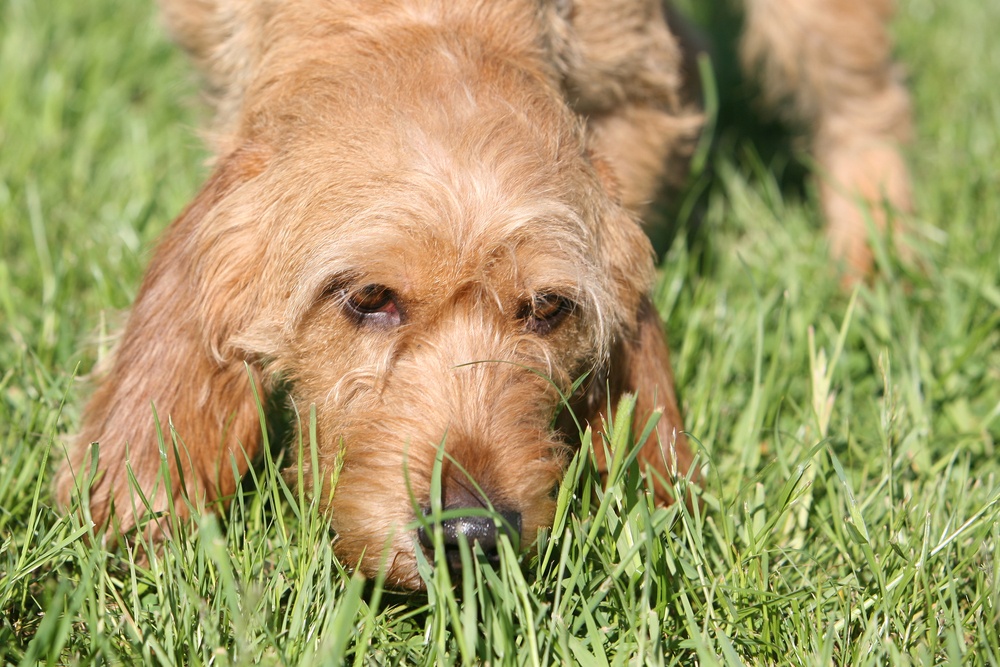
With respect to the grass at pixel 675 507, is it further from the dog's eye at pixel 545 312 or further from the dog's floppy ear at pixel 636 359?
the dog's eye at pixel 545 312

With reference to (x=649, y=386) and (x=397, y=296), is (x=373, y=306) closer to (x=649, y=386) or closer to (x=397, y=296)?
(x=397, y=296)

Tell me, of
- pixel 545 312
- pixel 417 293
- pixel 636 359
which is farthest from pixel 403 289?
pixel 636 359

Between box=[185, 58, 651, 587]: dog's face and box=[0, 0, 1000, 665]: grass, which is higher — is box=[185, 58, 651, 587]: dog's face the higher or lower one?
the higher one

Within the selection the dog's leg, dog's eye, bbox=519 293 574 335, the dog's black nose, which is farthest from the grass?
dog's eye, bbox=519 293 574 335

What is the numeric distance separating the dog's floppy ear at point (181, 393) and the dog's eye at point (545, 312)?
1.78ft

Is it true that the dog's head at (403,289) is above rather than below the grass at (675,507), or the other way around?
above

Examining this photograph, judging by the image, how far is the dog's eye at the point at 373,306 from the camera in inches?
78.2

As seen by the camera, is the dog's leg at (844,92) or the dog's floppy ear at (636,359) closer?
the dog's floppy ear at (636,359)

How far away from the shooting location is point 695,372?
2.87m

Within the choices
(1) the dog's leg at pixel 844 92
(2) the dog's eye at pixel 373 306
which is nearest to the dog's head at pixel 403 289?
(2) the dog's eye at pixel 373 306

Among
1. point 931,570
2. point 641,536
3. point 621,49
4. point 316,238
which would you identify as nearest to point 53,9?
point 621,49

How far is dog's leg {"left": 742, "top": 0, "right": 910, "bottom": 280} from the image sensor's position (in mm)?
3709

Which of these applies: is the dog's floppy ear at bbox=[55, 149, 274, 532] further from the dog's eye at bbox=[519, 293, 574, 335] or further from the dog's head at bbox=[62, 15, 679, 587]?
the dog's eye at bbox=[519, 293, 574, 335]

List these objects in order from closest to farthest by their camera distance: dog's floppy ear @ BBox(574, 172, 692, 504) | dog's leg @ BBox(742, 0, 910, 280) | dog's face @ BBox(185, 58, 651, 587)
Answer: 1. dog's face @ BBox(185, 58, 651, 587)
2. dog's floppy ear @ BBox(574, 172, 692, 504)
3. dog's leg @ BBox(742, 0, 910, 280)
